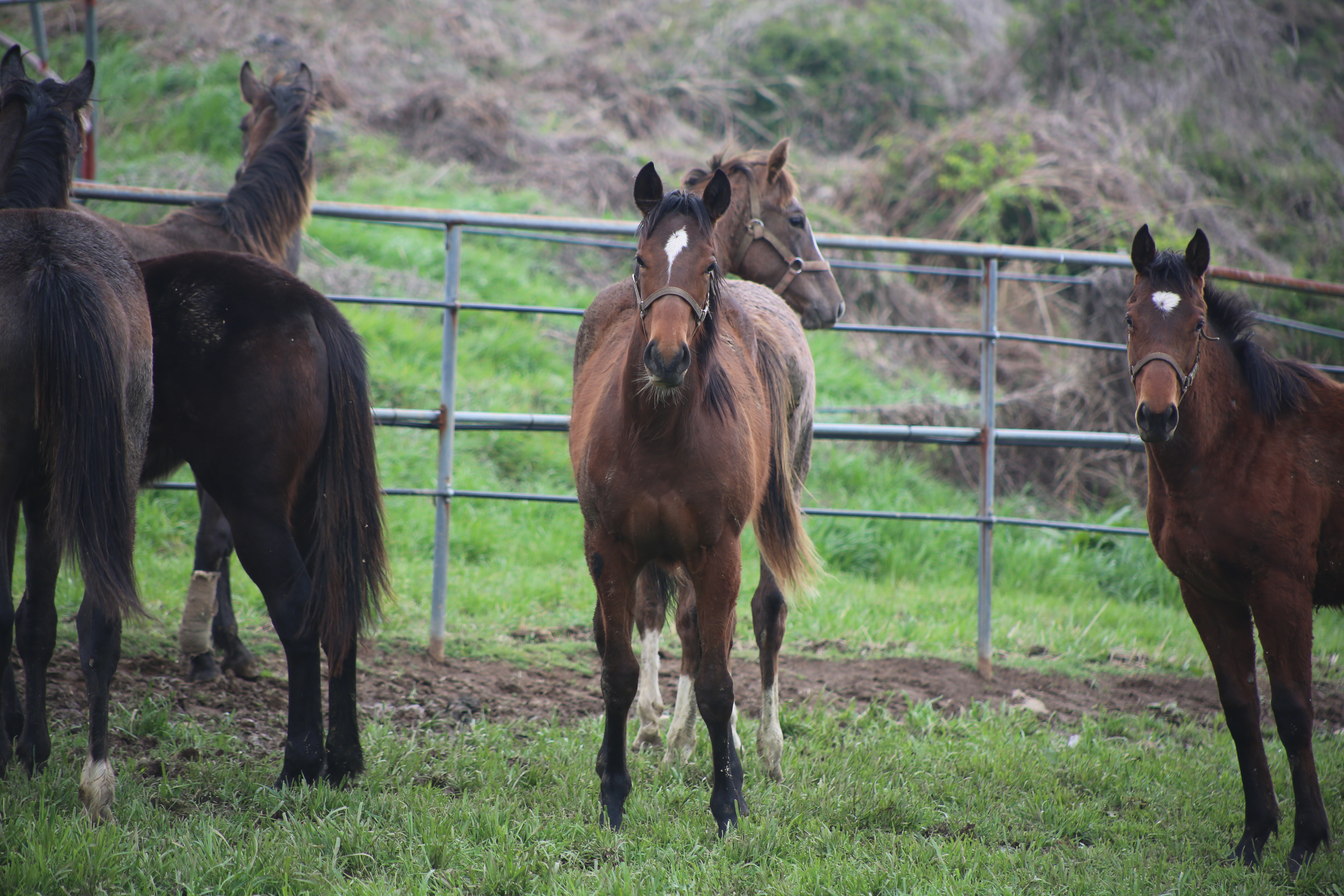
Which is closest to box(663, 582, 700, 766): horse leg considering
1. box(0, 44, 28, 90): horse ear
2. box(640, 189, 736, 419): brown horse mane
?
box(640, 189, 736, 419): brown horse mane

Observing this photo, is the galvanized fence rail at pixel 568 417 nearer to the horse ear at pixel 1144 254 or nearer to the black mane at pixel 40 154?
the black mane at pixel 40 154

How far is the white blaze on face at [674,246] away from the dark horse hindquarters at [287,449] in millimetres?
1297

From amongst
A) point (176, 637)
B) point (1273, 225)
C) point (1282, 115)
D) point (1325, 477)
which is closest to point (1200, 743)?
point (1325, 477)

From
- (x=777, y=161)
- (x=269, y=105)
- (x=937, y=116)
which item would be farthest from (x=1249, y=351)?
(x=937, y=116)

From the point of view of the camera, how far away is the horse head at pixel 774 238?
4.41m

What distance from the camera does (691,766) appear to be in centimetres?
360

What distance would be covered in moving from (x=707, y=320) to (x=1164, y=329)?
5.09 feet

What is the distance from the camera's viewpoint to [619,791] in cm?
307

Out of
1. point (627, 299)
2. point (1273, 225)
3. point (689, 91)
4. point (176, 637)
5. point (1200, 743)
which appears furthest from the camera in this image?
point (689, 91)

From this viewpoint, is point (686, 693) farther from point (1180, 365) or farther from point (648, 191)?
point (1180, 365)

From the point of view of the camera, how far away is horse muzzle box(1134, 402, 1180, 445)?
Answer: 10.1ft

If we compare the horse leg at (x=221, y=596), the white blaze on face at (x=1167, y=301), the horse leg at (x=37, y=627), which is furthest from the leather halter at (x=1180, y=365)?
the horse leg at (x=221, y=596)

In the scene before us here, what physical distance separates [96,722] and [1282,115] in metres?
13.5

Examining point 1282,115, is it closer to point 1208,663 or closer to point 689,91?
point 689,91
